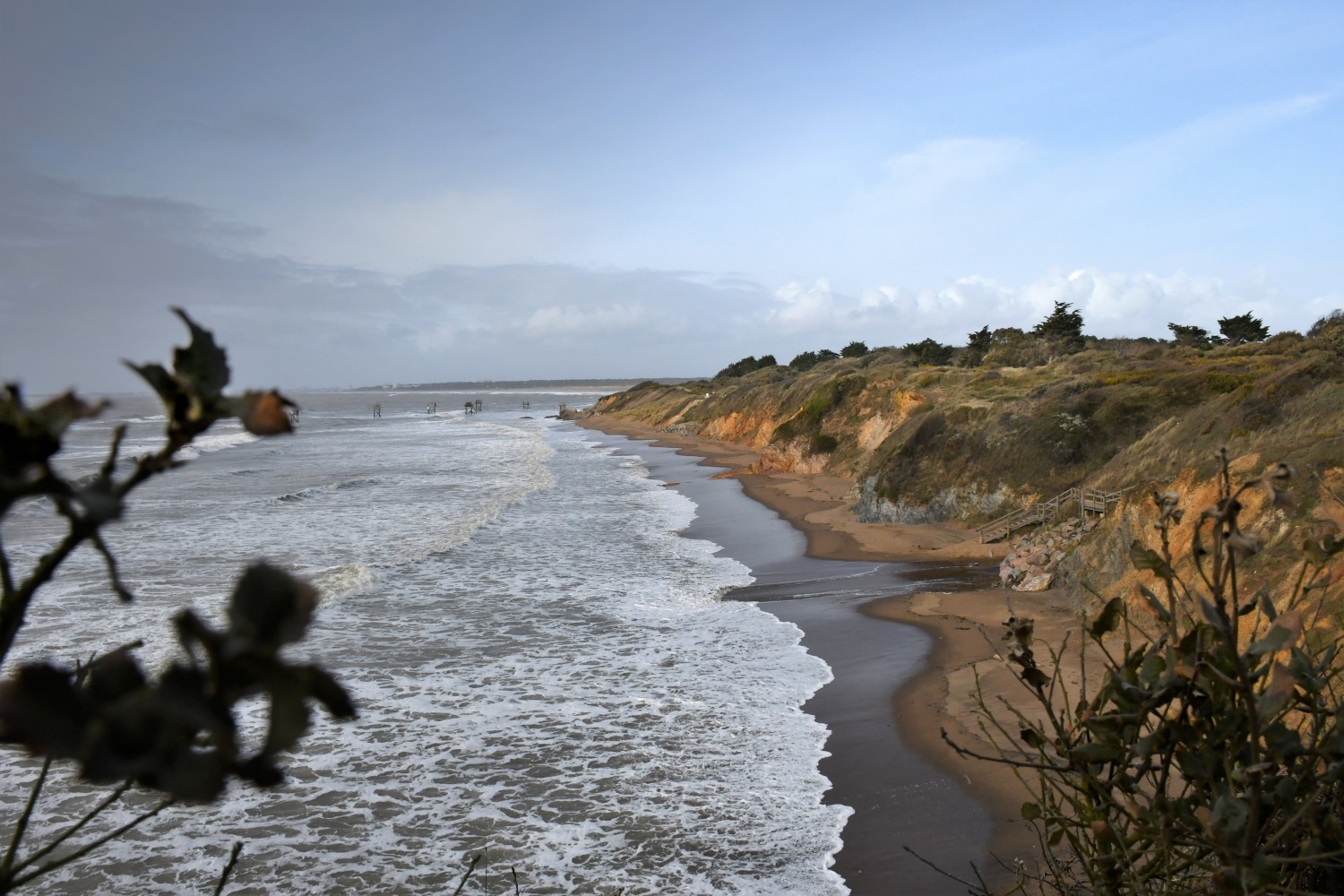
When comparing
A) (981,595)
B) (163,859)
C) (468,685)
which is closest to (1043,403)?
(981,595)

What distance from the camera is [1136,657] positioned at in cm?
230

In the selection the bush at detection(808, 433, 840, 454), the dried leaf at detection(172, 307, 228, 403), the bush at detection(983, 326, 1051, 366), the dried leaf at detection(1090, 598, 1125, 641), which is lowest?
the bush at detection(808, 433, 840, 454)

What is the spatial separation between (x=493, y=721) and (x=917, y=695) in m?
A: 5.01

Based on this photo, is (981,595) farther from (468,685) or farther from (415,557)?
(415,557)

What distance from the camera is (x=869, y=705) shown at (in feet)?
34.0

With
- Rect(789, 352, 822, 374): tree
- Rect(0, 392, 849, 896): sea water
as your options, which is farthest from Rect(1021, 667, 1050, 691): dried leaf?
Rect(789, 352, 822, 374): tree

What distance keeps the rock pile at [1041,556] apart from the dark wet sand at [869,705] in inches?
35.3

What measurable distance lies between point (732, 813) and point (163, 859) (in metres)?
4.73

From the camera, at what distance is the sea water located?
7027 mm

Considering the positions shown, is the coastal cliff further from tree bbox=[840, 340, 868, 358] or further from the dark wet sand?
tree bbox=[840, 340, 868, 358]

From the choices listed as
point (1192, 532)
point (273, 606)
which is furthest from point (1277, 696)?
point (1192, 532)

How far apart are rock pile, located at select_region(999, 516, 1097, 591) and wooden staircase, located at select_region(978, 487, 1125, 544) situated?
353 millimetres

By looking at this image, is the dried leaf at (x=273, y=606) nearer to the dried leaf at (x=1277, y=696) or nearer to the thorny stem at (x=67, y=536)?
the thorny stem at (x=67, y=536)

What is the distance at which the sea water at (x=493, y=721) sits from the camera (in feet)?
23.1
